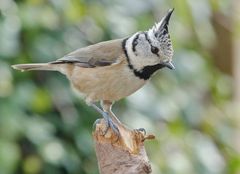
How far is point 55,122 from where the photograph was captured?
3.32 meters

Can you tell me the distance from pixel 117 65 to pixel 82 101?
23.7 inches

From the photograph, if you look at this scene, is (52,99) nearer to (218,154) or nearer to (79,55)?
(79,55)

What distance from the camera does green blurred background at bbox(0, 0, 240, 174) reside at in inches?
121

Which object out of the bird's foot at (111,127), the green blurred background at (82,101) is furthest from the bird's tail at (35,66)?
the bird's foot at (111,127)

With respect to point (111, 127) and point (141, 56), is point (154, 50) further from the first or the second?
point (111, 127)

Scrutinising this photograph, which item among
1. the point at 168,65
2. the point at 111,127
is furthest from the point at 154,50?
the point at 111,127

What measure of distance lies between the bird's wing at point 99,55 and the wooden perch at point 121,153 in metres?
0.57

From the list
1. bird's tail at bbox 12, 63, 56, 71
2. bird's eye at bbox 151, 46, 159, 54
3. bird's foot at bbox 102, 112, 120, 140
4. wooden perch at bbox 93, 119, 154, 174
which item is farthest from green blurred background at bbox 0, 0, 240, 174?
wooden perch at bbox 93, 119, 154, 174

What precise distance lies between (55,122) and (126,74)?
2.41ft

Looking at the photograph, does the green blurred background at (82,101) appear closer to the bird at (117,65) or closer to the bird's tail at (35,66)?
the bird's tail at (35,66)

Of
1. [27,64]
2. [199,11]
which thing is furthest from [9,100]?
[199,11]

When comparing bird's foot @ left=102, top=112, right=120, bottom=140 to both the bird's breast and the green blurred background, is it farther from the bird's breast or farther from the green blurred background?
the green blurred background

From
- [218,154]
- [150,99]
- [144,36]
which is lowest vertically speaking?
[218,154]

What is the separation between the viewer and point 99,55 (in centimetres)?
279
